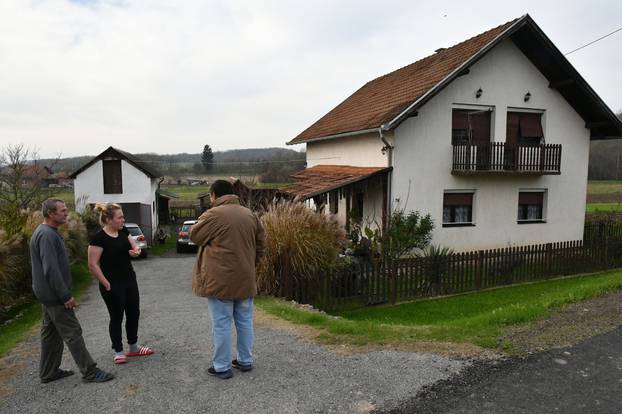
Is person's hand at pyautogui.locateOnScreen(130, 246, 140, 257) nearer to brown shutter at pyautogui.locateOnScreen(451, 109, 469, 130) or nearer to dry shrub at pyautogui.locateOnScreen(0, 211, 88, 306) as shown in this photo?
dry shrub at pyautogui.locateOnScreen(0, 211, 88, 306)

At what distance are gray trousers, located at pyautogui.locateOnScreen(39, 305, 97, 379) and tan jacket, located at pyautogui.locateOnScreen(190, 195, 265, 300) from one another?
4.10 ft

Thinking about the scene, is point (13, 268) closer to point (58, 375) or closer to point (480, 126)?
point (58, 375)

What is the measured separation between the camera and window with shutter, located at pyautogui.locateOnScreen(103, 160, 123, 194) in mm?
25203

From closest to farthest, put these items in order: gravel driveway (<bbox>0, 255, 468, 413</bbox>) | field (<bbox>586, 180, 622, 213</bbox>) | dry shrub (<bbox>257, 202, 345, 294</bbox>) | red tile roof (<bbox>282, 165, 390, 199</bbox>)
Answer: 1. gravel driveway (<bbox>0, 255, 468, 413</bbox>)
2. dry shrub (<bbox>257, 202, 345, 294</bbox>)
3. red tile roof (<bbox>282, 165, 390, 199</bbox>)
4. field (<bbox>586, 180, 622, 213</bbox>)

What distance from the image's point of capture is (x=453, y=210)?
48.4 ft

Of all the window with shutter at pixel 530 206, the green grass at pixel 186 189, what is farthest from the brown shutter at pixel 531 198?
the green grass at pixel 186 189

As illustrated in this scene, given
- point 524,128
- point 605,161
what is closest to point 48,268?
point 524,128

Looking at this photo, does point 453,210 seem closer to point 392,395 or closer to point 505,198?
point 505,198

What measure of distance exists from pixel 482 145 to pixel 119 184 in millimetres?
19696

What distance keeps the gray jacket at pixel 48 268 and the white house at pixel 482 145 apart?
8620 mm

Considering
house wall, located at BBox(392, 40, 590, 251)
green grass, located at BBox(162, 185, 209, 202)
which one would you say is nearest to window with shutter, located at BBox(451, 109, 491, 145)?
house wall, located at BBox(392, 40, 590, 251)

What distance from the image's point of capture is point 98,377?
14.0ft

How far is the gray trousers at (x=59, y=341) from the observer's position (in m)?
4.23

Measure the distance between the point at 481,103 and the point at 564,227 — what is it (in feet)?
18.8
